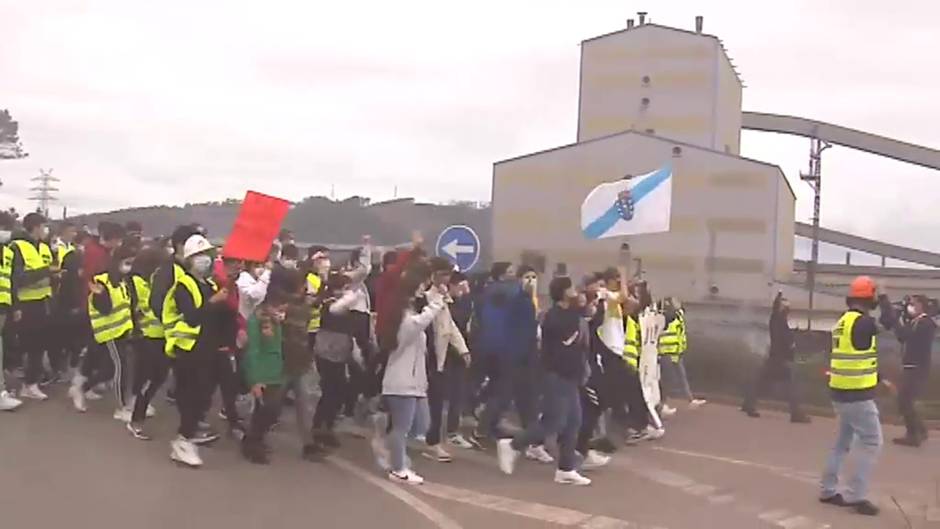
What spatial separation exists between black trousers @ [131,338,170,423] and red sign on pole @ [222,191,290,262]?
3.64 feet

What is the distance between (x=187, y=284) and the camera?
938 centimetres

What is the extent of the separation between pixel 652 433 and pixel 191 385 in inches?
214

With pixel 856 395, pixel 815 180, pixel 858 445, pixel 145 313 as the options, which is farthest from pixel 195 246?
pixel 815 180

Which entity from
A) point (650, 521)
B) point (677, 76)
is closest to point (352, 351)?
point (650, 521)

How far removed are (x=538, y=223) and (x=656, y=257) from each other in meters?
5.46

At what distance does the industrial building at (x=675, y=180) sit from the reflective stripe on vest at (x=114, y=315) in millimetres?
28967

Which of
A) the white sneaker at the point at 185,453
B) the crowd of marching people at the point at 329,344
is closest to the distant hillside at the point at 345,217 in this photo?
the crowd of marching people at the point at 329,344

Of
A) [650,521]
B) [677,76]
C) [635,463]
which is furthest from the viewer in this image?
[677,76]

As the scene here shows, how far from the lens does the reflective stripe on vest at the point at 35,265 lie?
1164 cm

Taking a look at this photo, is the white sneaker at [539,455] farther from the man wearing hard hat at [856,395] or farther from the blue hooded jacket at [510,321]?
the man wearing hard hat at [856,395]

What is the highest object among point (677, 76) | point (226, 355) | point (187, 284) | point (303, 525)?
point (677, 76)

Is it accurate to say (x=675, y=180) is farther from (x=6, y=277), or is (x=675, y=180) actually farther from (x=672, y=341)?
(x=6, y=277)

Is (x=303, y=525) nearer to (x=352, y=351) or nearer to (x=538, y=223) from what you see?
(x=352, y=351)

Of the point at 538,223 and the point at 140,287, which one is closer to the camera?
the point at 140,287
